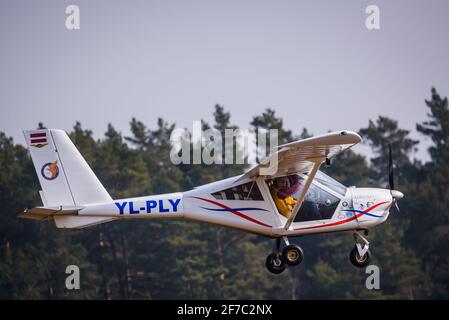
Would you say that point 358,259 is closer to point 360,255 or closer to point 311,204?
point 360,255

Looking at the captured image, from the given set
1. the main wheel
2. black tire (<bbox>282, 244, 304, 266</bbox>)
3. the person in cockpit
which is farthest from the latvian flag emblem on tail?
black tire (<bbox>282, 244, 304, 266</bbox>)

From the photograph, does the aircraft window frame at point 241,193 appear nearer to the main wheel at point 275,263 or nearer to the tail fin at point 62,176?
the main wheel at point 275,263

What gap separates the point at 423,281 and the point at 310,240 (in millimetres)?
9103

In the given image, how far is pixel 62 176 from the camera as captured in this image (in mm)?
23578

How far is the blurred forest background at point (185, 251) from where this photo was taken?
59.7 metres

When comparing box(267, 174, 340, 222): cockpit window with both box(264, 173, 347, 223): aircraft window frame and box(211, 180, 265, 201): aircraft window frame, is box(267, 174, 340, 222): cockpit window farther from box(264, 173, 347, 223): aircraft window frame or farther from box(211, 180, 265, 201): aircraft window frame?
box(211, 180, 265, 201): aircraft window frame

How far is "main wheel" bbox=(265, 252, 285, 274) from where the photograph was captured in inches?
931

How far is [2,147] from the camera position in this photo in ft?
232

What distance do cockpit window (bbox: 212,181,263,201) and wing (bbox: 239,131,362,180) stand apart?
0.96 feet

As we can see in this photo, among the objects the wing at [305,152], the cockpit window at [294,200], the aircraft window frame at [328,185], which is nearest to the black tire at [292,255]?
the cockpit window at [294,200]

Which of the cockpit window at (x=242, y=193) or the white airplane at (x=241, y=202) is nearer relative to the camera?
the white airplane at (x=241, y=202)
